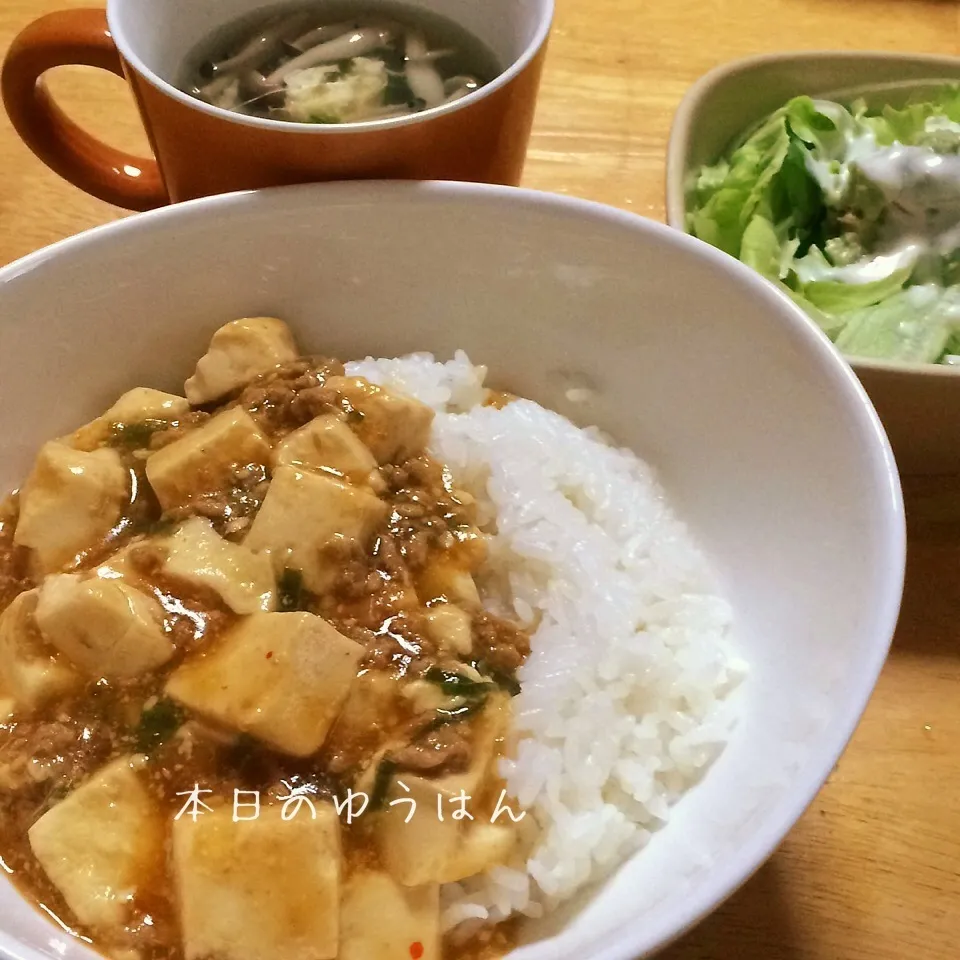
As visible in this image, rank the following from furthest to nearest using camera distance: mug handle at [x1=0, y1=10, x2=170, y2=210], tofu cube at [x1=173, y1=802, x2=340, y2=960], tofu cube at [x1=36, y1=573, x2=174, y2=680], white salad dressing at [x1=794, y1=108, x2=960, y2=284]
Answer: white salad dressing at [x1=794, y1=108, x2=960, y2=284] → mug handle at [x1=0, y1=10, x2=170, y2=210] → tofu cube at [x1=36, y1=573, x2=174, y2=680] → tofu cube at [x1=173, y1=802, x2=340, y2=960]

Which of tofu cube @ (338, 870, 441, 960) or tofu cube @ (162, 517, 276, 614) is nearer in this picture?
tofu cube @ (338, 870, 441, 960)

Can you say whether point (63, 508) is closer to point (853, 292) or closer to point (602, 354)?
point (602, 354)

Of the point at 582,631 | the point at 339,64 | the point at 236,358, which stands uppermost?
the point at 339,64

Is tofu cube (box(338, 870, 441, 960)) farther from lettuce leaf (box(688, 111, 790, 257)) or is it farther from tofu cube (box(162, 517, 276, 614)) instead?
lettuce leaf (box(688, 111, 790, 257))

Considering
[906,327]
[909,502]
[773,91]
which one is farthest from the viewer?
[773,91]

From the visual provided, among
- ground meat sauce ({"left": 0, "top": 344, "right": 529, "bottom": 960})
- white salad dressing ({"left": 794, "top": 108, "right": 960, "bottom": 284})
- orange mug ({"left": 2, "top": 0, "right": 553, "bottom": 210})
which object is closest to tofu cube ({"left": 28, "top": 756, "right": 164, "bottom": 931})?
ground meat sauce ({"left": 0, "top": 344, "right": 529, "bottom": 960})

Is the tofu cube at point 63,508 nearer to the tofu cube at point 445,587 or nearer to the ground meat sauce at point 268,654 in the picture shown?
the ground meat sauce at point 268,654

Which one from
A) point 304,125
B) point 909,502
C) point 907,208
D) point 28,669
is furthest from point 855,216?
point 28,669
